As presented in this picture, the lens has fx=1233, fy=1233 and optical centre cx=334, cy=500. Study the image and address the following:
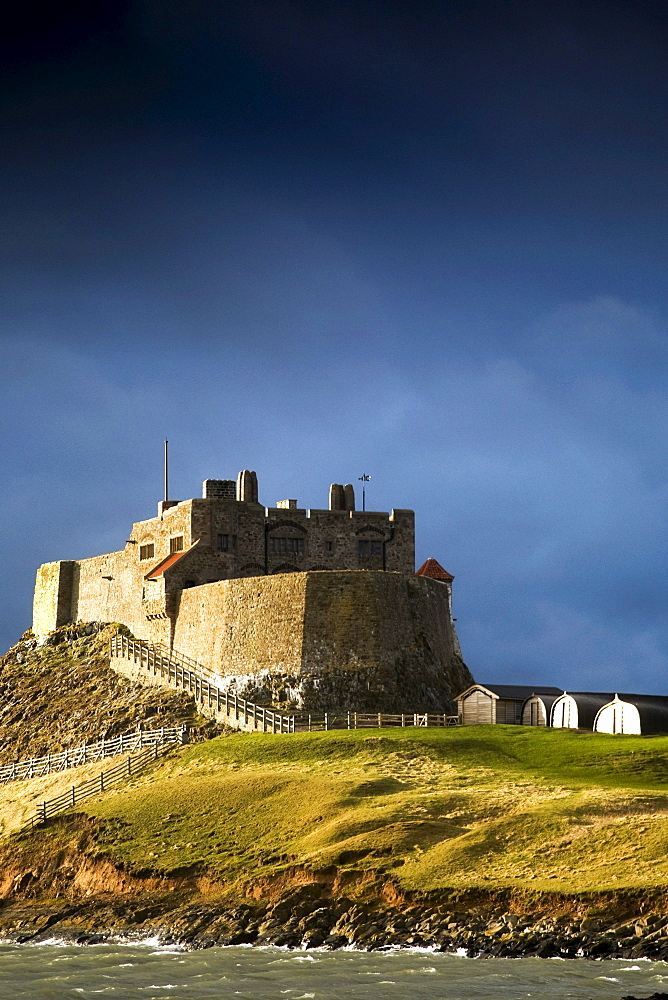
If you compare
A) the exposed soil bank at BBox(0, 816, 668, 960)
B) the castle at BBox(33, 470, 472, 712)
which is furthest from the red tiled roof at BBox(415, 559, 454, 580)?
the exposed soil bank at BBox(0, 816, 668, 960)

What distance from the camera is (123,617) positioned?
84500 millimetres

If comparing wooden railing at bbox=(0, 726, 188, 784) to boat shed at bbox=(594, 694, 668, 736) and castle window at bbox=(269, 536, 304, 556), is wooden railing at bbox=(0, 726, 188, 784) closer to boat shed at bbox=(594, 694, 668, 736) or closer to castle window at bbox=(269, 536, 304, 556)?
castle window at bbox=(269, 536, 304, 556)

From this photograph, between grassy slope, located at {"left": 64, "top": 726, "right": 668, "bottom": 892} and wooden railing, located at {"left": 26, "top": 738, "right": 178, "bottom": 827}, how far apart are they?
1330 millimetres

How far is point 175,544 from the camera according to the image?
82.2 m

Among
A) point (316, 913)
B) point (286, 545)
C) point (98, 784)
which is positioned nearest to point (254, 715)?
point (98, 784)

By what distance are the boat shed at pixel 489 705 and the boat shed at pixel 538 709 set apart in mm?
301

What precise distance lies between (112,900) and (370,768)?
1283cm

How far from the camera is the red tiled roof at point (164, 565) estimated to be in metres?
78.2

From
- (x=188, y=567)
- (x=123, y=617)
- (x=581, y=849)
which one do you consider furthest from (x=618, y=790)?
(x=123, y=617)

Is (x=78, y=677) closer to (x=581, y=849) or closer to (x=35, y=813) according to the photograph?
(x=35, y=813)

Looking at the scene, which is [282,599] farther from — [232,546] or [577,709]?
[577,709]

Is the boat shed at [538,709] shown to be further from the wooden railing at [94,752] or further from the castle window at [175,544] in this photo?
the castle window at [175,544]

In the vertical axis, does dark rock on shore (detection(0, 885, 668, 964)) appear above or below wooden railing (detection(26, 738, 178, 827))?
below

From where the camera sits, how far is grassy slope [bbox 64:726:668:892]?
39.8 metres
